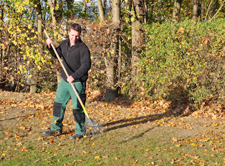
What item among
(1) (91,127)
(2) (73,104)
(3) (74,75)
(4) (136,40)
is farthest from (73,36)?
(4) (136,40)

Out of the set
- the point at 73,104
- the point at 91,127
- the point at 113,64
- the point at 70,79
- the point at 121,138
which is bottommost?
the point at 121,138

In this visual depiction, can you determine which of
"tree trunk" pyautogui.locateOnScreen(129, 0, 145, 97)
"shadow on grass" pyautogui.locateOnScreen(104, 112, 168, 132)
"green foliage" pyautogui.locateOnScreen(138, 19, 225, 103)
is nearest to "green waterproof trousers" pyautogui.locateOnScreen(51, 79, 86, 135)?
"shadow on grass" pyautogui.locateOnScreen(104, 112, 168, 132)

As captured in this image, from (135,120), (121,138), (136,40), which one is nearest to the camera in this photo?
(121,138)

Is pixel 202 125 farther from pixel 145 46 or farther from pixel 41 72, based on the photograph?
pixel 41 72

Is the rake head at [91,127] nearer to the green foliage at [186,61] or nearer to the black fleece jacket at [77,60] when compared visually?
the black fleece jacket at [77,60]

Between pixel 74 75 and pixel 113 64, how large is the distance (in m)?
4.92

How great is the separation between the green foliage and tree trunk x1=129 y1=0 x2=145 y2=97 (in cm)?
39

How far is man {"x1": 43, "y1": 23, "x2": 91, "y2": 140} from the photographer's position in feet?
16.1

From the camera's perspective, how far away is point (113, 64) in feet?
31.8

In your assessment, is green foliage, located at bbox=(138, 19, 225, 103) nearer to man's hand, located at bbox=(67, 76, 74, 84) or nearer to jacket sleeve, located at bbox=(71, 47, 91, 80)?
jacket sleeve, located at bbox=(71, 47, 91, 80)

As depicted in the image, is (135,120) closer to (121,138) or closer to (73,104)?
(121,138)

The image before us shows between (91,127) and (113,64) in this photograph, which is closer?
(91,127)

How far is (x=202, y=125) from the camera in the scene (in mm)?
6875

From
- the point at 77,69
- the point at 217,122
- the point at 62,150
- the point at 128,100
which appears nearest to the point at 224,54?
the point at 217,122
